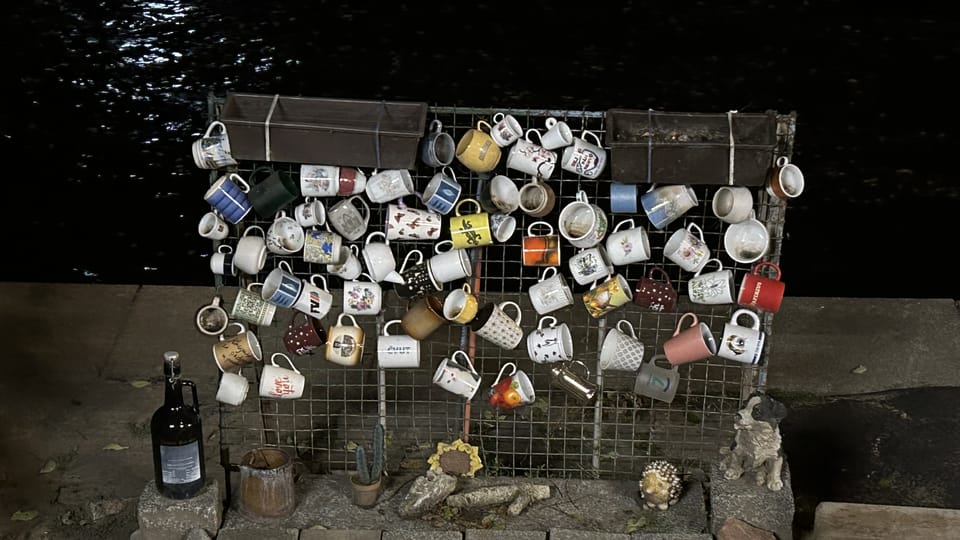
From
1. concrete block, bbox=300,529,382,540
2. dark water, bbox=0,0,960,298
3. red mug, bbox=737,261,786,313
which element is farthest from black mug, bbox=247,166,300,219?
dark water, bbox=0,0,960,298

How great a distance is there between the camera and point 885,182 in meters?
4.68

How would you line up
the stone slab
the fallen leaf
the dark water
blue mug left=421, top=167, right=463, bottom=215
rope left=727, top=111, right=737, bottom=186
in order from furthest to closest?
the dark water, the stone slab, the fallen leaf, blue mug left=421, top=167, right=463, bottom=215, rope left=727, top=111, right=737, bottom=186

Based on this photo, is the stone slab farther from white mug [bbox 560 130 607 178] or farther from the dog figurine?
white mug [bbox 560 130 607 178]

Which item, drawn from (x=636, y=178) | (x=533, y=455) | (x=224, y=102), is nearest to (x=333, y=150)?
(x=224, y=102)

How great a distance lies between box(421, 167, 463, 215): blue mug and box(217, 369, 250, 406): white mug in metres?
0.74

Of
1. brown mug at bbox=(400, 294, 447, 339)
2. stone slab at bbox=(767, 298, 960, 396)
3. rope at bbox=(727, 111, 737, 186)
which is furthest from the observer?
stone slab at bbox=(767, 298, 960, 396)

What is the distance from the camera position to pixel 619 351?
115 inches

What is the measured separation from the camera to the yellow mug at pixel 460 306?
2877 millimetres

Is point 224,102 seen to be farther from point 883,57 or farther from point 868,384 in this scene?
point 883,57

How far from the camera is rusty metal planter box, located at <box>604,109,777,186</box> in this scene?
270 centimetres

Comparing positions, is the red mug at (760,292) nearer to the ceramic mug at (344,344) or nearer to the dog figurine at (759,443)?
the dog figurine at (759,443)

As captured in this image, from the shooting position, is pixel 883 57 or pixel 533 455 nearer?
pixel 533 455

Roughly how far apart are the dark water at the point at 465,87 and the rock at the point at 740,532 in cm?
207

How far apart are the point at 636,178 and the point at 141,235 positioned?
2744 millimetres
